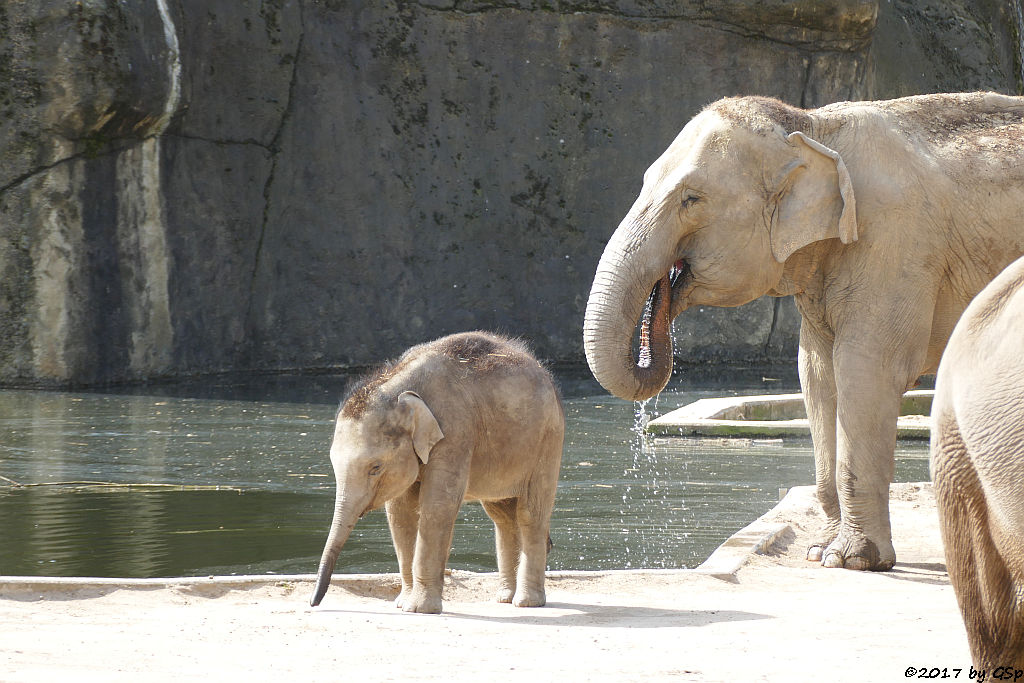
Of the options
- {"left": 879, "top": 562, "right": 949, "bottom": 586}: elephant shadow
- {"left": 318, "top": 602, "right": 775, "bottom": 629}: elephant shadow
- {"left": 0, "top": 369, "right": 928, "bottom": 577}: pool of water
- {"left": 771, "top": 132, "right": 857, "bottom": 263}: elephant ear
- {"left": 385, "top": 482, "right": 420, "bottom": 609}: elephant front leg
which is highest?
{"left": 771, "top": 132, "right": 857, "bottom": 263}: elephant ear

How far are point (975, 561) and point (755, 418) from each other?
10.6m

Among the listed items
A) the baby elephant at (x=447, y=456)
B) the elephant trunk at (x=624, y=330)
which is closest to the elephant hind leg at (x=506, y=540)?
the baby elephant at (x=447, y=456)

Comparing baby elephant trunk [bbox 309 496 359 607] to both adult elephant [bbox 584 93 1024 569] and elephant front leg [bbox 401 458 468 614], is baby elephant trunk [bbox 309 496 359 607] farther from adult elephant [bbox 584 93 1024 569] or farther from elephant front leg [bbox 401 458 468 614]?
adult elephant [bbox 584 93 1024 569]

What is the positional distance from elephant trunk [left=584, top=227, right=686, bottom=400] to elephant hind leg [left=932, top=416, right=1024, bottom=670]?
10.9 ft

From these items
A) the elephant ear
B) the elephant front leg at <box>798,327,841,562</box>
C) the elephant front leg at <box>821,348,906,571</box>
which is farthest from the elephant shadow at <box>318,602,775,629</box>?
the elephant ear

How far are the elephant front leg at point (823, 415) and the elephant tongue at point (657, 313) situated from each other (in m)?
0.86

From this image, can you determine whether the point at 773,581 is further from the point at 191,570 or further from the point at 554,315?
the point at 554,315

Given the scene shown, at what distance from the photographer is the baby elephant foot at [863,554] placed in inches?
256

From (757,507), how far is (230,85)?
445 inches

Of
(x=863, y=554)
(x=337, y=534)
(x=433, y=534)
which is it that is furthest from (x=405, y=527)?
(x=863, y=554)

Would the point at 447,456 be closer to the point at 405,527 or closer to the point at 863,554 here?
the point at 405,527

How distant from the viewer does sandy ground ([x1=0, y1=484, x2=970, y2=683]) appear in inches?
165

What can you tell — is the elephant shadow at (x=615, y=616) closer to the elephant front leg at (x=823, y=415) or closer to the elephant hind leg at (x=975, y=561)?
the elephant front leg at (x=823, y=415)

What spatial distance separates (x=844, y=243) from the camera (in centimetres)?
659
